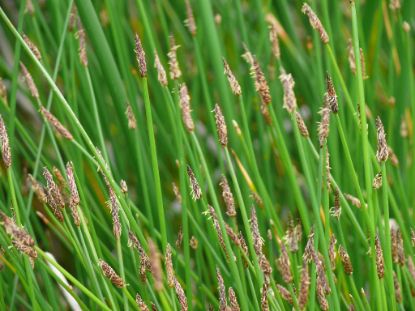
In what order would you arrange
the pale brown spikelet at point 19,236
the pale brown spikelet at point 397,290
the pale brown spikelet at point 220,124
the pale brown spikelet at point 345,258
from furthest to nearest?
1. the pale brown spikelet at point 397,290
2. the pale brown spikelet at point 345,258
3. the pale brown spikelet at point 220,124
4. the pale brown spikelet at point 19,236

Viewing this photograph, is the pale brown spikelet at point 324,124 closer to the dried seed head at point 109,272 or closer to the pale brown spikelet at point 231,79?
the pale brown spikelet at point 231,79

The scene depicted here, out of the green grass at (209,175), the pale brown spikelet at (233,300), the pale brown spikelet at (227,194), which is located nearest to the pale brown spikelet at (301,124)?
the green grass at (209,175)

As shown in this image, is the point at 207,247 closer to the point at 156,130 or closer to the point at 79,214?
the point at 79,214

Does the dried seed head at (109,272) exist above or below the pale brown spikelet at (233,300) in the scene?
above

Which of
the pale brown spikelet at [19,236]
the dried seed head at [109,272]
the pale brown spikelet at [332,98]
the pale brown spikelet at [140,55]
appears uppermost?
the pale brown spikelet at [140,55]

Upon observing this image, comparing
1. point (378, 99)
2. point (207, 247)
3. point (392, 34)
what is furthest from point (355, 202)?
point (378, 99)

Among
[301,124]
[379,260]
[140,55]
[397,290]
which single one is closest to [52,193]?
[140,55]

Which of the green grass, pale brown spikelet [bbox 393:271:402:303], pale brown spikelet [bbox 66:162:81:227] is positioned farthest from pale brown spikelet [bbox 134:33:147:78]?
pale brown spikelet [bbox 393:271:402:303]

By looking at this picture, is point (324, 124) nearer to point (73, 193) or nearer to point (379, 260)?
point (379, 260)
